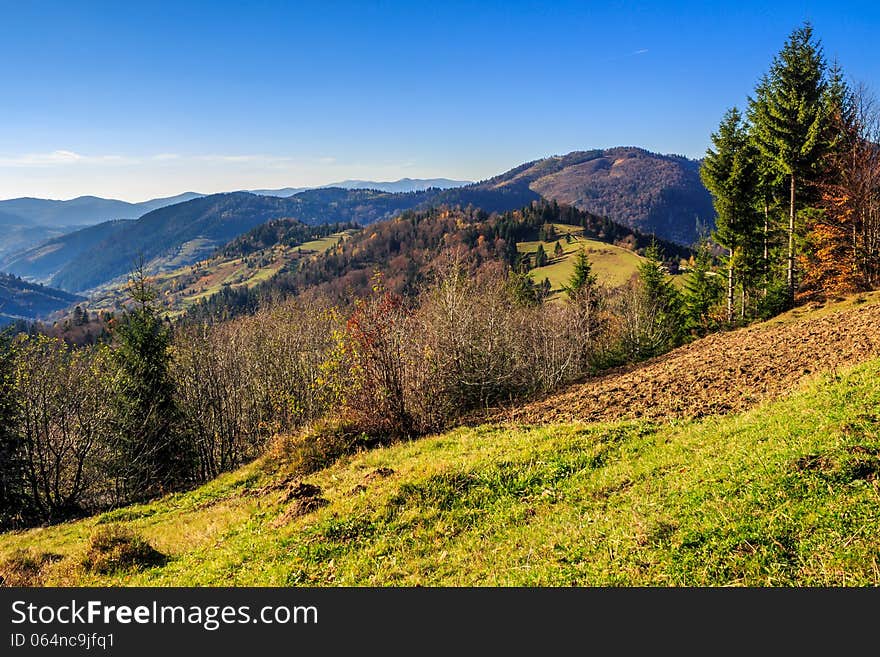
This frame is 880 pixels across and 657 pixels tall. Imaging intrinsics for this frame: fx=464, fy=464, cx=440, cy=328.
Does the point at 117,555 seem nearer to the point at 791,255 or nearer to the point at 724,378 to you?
the point at 724,378

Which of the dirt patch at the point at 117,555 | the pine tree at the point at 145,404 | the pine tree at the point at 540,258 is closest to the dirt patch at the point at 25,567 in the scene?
the dirt patch at the point at 117,555

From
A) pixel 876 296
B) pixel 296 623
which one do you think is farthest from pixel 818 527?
pixel 876 296

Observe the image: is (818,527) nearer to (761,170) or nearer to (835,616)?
(835,616)

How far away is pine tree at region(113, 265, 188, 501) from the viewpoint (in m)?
25.8

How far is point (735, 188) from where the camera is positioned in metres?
30.6

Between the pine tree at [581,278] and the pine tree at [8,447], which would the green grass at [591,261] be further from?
the pine tree at [8,447]

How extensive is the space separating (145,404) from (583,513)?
2779cm

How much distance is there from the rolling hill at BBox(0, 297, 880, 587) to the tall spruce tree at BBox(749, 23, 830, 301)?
68.3 feet

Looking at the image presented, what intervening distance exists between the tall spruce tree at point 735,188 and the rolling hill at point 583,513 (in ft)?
69.5

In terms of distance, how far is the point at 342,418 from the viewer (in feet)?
53.5

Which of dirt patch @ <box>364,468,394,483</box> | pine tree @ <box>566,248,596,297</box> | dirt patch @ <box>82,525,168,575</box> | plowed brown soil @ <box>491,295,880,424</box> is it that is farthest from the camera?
pine tree @ <box>566,248,596,297</box>

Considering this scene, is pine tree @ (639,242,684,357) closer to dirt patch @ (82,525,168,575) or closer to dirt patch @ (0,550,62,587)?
dirt patch @ (82,525,168,575)

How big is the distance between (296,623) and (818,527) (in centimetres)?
609

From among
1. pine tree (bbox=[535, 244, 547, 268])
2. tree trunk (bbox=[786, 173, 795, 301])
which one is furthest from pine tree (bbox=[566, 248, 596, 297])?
pine tree (bbox=[535, 244, 547, 268])
